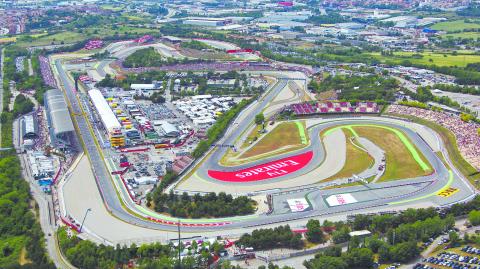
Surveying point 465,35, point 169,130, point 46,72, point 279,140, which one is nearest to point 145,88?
point 46,72

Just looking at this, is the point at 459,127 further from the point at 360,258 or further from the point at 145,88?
the point at 145,88

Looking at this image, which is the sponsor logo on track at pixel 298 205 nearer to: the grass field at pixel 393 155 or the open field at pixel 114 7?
the grass field at pixel 393 155

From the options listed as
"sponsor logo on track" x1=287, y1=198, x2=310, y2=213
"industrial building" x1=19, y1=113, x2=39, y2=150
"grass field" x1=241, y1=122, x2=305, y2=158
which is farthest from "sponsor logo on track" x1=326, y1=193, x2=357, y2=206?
"industrial building" x1=19, y1=113, x2=39, y2=150

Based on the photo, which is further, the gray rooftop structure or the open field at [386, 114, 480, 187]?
the gray rooftop structure

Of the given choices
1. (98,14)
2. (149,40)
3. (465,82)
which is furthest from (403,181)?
(98,14)

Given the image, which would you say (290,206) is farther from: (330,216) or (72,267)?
(72,267)

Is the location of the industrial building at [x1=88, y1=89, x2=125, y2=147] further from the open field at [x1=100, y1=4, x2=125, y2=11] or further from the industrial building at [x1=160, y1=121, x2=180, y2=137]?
the open field at [x1=100, y1=4, x2=125, y2=11]
